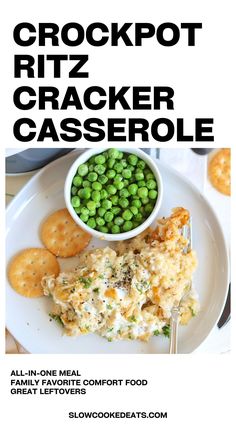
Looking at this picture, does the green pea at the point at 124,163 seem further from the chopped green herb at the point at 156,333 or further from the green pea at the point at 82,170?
the chopped green herb at the point at 156,333

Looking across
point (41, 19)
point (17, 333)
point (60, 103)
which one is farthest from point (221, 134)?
point (17, 333)

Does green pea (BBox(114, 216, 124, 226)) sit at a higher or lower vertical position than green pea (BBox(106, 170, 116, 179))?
lower

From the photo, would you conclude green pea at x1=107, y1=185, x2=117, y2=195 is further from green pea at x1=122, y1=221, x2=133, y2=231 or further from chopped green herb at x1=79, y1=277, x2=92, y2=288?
chopped green herb at x1=79, y1=277, x2=92, y2=288

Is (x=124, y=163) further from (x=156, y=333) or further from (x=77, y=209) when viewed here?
(x=156, y=333)

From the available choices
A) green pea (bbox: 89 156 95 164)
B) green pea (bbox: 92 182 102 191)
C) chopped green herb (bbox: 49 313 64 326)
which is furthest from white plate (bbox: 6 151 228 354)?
green pea (bbox: 92 182 102 191)

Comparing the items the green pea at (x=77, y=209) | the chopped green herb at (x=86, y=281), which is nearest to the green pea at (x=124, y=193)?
the green pea at (x=77, y=209)

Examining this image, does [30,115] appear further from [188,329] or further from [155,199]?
[188,329]
